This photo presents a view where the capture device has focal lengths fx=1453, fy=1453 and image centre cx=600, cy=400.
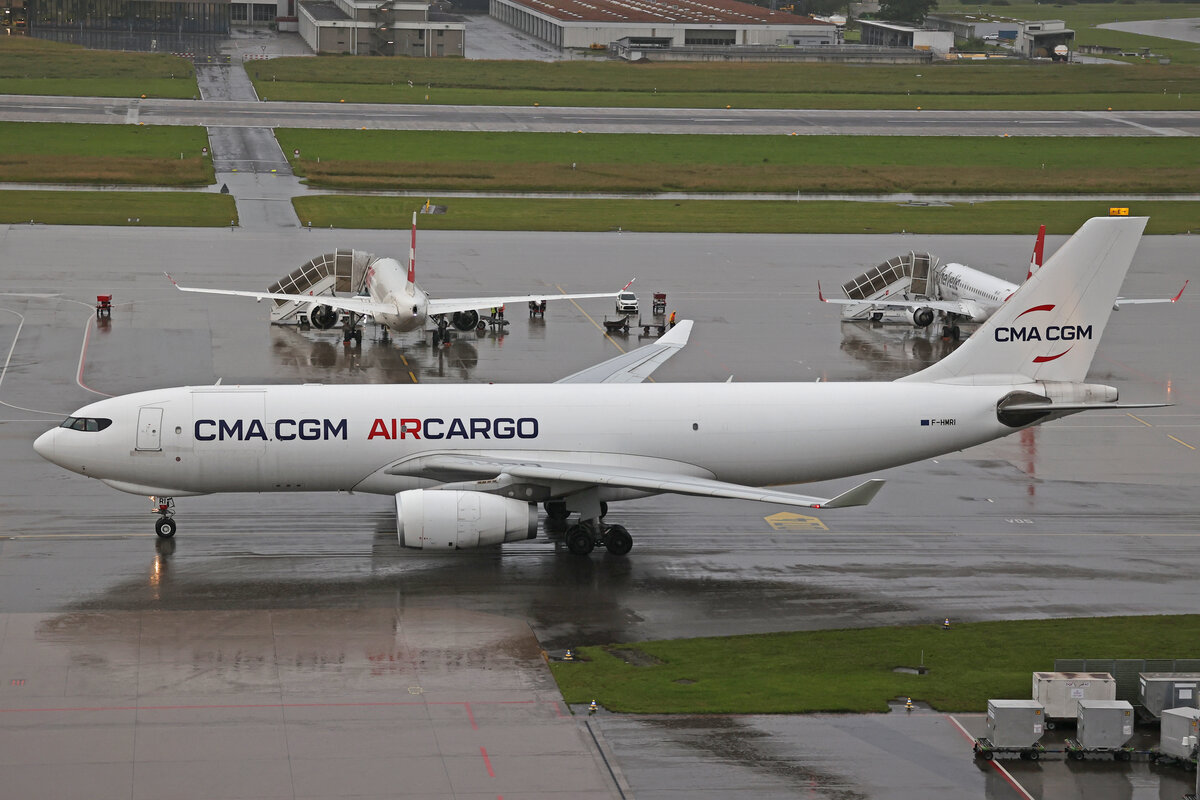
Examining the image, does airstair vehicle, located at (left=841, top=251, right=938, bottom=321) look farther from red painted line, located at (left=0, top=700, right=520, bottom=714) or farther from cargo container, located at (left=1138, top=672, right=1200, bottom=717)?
red painted line, located at (left=0, top=700, right=520, bottom=714)

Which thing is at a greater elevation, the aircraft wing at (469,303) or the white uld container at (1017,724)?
the aircraft wing at (469,303)

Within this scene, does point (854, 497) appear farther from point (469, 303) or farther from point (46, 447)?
point (469, 303)

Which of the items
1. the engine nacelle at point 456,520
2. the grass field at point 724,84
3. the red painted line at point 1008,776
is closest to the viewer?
the red painted line at point 1008,776

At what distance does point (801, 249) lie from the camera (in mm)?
94375

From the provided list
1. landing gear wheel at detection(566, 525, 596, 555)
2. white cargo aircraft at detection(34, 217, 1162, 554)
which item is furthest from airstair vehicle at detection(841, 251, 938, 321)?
landing gear wheel at detection(566, 525, 596, 555)

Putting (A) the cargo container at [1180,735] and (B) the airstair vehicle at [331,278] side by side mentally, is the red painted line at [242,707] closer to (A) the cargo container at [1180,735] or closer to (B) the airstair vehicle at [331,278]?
(A) the cargo container at [1180,735]

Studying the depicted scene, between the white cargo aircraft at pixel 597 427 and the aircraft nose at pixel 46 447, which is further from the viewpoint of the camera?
the aircraft nose at pixel 46 447

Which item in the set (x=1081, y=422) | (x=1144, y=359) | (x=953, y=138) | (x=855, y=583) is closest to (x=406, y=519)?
(x=855, y=583)

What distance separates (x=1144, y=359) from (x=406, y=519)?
43.3 metres

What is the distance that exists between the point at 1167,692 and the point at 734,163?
318ft

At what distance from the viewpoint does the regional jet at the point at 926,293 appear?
72.7m

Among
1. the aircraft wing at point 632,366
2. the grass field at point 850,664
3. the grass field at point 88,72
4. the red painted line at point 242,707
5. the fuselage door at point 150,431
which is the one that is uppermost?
the grass field at point 88,72

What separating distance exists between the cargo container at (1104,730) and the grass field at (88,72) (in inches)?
5610

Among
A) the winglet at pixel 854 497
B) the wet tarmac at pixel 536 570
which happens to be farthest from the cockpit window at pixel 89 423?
the winglet at pixel 854 497
